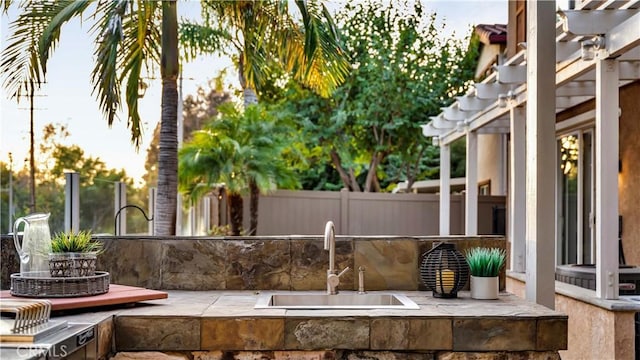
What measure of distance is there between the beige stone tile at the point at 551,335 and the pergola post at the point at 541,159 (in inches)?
30.5

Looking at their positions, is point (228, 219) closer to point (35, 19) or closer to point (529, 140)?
point (35, 19)

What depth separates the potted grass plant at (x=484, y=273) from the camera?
137 inches

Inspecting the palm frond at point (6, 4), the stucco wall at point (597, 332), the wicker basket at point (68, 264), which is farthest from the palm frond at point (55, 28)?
the stucco wall at point (597, 332)

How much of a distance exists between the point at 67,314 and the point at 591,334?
144 inches

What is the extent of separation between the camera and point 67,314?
113 inches

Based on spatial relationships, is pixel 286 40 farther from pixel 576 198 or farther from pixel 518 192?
pixel 576 198

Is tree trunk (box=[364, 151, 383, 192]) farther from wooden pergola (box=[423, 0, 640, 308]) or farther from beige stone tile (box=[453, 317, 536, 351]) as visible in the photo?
beige stone tile (box=[453, 317, 536, 351])

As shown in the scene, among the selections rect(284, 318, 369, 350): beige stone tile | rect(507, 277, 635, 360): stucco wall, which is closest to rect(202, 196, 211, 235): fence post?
rect(507, 277, 635, 360): stucco wall

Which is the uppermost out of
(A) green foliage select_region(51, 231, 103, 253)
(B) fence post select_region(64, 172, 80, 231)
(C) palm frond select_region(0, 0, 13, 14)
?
(C) palm frond select_region(0, 0, 13, 14)

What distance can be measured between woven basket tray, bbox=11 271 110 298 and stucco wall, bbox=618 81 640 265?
511 cm

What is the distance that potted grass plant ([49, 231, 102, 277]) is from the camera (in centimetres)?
307

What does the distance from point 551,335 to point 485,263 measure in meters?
0.61

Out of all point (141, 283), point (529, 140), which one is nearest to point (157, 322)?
point (141, 283)

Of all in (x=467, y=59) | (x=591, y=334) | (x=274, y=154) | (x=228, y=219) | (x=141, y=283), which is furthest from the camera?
(x=467, y=59)
